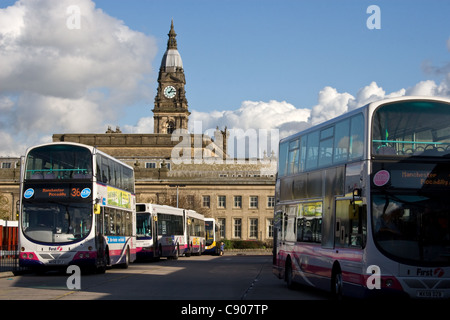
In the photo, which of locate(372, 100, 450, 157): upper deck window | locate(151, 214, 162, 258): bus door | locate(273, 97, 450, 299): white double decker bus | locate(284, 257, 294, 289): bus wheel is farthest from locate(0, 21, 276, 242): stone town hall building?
locate(372, 100, 450, 157): upper deck window

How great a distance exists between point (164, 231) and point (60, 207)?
19974mm

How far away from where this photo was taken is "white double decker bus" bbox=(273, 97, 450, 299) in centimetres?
1512

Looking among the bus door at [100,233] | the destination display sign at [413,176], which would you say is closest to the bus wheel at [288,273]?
the destination display sign at [413,176]

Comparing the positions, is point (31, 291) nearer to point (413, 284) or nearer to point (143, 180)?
point (413, 284)

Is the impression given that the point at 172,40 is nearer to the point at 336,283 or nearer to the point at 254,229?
the point at 254,229

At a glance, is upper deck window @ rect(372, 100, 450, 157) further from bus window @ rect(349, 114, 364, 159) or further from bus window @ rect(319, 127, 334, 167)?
bus window @ rect(319, 127, 334, 167)

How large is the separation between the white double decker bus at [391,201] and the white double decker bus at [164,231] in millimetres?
25667

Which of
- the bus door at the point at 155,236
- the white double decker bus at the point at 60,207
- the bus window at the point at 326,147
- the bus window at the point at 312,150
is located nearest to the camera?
the bus window at the point at 326,147

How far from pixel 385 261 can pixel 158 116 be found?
140519 millimetres

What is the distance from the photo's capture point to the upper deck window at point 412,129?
623 inches

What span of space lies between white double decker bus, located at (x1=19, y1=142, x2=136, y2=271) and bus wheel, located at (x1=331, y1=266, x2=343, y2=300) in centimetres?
1192

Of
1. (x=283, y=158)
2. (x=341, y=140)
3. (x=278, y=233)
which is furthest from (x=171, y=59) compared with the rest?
(x=341, y=140)

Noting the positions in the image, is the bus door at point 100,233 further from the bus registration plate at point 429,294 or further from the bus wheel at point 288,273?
the bus registration plate at point 429,294

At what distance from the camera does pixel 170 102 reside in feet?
507
